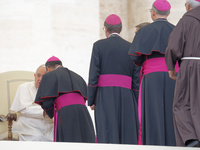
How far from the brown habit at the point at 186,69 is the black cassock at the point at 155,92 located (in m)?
0.75

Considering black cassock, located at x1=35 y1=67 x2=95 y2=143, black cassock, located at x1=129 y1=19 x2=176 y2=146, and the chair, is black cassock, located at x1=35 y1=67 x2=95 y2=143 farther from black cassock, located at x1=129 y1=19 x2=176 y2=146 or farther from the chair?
black cassock, located at x1=129 y1=19 x2=176 y2=146

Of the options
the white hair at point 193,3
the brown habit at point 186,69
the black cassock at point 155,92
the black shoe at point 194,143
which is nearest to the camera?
the black shoe at point 194,143

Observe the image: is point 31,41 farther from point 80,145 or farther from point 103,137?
point 80,145

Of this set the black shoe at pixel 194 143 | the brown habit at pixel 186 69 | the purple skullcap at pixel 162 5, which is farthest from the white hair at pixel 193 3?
the black shoe at pixel 194 143

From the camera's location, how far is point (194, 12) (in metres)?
5.39

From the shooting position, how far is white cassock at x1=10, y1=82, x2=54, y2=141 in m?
8.04

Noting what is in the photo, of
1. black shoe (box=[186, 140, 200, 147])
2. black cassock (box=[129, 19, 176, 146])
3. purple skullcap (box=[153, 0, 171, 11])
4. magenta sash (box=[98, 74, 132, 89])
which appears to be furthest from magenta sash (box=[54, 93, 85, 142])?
black shoe (box=[186, 140, 200, 147])

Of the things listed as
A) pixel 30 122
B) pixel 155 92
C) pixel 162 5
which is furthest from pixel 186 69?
pixel 30 122

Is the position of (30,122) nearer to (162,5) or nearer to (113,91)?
(113,91)

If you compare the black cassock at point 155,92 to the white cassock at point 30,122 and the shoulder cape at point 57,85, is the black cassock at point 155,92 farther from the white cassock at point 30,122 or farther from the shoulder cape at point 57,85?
the white cassock at point 30,122

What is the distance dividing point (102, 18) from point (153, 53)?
5733mm

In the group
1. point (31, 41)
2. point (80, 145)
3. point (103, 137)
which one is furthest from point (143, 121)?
point (31, 41)

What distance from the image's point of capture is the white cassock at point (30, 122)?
26.4 feet

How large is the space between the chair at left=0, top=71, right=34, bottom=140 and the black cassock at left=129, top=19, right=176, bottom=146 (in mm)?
2571
